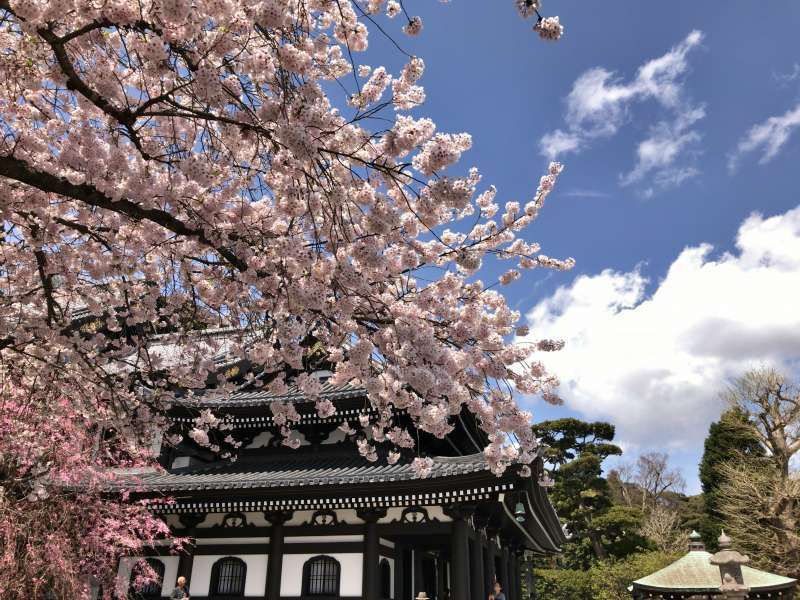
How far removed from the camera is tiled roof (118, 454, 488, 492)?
32.1 ft

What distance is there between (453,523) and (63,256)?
26.7 ft

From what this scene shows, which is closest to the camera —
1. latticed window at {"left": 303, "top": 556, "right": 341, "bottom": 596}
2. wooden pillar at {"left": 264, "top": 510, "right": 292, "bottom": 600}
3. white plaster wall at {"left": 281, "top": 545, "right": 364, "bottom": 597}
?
white plaster wall at {"left": 281, "top": 545, "right": 364, "bottom": 597}

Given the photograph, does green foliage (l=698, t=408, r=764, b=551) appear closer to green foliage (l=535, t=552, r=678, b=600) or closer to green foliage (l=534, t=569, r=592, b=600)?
green foliage (l=535, t=552, r=678, b=600)

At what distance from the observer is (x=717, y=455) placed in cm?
2709

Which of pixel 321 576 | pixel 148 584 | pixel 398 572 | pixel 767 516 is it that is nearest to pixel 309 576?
pixel 321 576

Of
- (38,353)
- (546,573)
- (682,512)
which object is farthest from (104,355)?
(682,512)

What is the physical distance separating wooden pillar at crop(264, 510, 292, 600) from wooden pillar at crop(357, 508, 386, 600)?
5.73ft

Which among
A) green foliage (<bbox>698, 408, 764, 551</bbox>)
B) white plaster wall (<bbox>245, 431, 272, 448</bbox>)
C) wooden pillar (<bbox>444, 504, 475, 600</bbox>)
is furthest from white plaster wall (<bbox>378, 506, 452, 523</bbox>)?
green foliage (<bbox>698, 408, 764, 551</bbox>)

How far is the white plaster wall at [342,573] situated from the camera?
10.4 metres

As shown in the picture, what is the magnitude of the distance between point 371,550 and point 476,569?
8.04 feet

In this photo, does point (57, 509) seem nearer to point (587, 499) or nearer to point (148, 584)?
point (148, 584)

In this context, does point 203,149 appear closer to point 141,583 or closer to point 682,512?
point 141,583

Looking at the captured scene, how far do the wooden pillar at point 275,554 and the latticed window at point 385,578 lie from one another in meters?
2.07

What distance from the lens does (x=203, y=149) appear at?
4.68m
